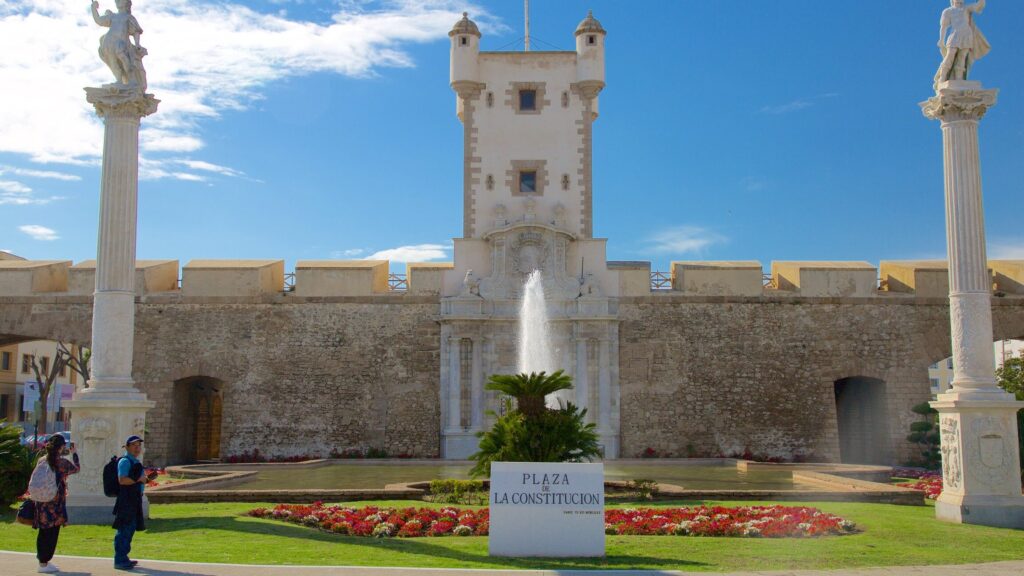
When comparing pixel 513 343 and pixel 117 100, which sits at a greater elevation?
pixel 117 100

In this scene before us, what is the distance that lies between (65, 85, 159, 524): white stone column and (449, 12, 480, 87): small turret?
1516 cm

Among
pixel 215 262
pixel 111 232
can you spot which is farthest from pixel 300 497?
pixel 215 262

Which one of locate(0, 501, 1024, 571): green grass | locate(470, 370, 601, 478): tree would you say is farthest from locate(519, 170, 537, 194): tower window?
locate(0, 501, 1024, 571): green grass

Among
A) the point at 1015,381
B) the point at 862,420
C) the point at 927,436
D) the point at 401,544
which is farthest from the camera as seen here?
the point at 862,420

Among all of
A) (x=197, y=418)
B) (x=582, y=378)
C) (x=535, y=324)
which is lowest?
A: (x=197, y=418)

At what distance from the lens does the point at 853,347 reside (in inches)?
1037

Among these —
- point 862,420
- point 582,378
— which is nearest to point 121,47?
point 582,378

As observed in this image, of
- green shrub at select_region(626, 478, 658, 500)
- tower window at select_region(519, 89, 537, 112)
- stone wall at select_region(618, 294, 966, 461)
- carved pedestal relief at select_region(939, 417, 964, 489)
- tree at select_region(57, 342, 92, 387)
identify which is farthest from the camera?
tree at select_region(57, 342, 92, 387)

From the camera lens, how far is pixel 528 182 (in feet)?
91.6

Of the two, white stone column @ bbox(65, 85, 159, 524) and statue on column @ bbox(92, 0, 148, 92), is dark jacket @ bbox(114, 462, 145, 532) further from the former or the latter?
statue on column @ bbox(92, 0, 148, 92)

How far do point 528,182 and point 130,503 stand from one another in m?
20.0

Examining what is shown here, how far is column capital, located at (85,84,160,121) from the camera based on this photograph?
13.3 meters

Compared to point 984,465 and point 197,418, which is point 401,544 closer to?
point 984,465

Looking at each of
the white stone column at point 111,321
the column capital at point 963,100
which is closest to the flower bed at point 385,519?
the white stone column at point 111,321
